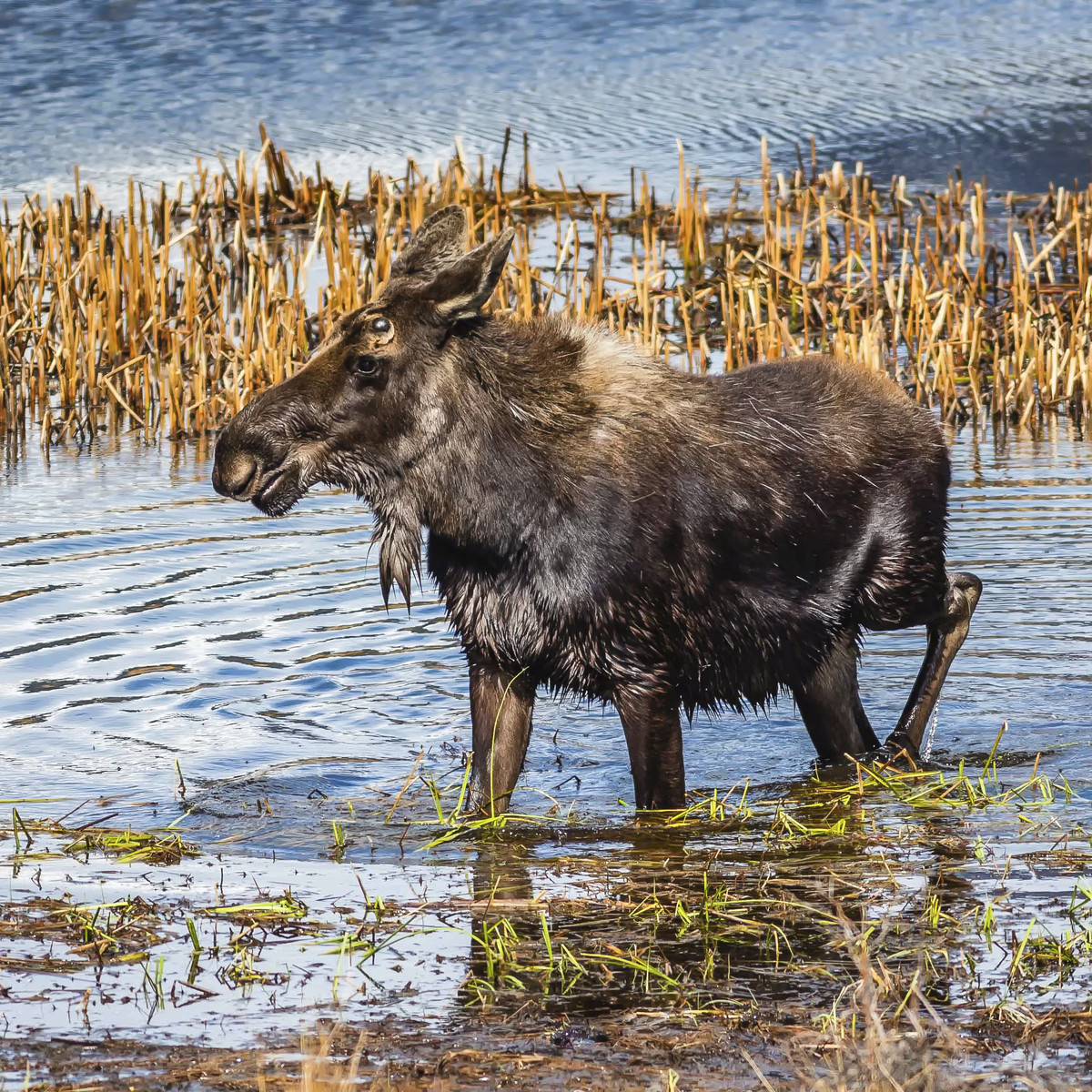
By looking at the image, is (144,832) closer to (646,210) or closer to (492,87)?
(646,210)

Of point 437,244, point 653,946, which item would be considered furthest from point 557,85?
point 653,946

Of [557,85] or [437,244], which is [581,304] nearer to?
[437,244]

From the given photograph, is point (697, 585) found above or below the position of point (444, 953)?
above

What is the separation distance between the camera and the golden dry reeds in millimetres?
12031

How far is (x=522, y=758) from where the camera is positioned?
5.83 m

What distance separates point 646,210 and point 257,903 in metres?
12.2

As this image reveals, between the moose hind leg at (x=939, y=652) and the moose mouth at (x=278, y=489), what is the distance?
8.08 ft

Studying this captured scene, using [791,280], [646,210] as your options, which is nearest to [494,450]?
[791,280]

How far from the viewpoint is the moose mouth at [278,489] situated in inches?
216

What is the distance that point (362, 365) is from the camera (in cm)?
548

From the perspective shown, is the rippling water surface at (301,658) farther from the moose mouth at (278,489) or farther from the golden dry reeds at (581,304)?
the golden dry reeds at (581,304)

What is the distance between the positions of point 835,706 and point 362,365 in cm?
220

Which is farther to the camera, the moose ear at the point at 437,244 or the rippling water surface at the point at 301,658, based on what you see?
the rippling water surface at the point at 301,658

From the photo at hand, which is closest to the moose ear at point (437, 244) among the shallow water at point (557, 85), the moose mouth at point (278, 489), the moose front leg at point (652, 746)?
the moose mouth at point (278, 489)
